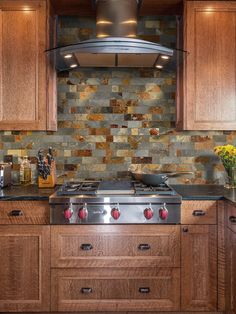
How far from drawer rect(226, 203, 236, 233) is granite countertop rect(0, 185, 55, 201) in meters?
1.16

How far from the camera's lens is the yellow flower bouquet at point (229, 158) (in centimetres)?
288

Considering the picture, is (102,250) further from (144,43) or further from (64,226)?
(144,43)

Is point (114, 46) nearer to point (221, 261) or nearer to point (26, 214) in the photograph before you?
point (26, 214)

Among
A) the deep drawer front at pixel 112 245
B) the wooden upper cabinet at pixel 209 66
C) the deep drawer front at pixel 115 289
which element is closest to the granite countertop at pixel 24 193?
the deep drawer front at pixel 112 245

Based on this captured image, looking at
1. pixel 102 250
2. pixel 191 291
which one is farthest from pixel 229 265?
pixel 102 250

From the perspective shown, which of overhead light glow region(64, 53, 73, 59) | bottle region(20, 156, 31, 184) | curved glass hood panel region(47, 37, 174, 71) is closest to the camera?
curved glass hood panel region(47, 37, 174, 71)

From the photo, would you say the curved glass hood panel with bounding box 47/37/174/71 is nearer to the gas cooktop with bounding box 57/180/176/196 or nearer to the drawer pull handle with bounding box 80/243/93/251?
the gas cooktop with bounding box 57/180/176/196

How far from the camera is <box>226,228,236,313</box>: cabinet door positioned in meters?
2.27

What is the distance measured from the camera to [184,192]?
2.69 meters

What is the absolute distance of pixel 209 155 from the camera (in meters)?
3.17

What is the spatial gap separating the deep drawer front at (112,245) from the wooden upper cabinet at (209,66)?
853 millimetres

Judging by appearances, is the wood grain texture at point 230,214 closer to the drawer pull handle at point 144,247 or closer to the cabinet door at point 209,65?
the drawer pull handle at point 144,247

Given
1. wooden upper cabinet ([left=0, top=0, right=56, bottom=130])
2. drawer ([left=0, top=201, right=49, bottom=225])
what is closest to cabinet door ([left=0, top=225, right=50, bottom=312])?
drawer ([left=0, top=201, right=49, bottom=225])

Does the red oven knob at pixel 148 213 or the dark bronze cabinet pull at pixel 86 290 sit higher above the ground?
the red oven knob at pixel 148 213
